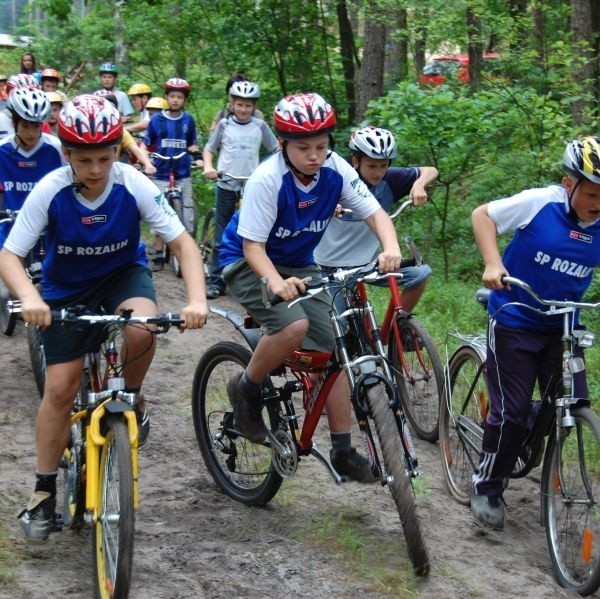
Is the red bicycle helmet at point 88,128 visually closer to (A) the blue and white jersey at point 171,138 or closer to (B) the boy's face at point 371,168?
(B) the boy's face at point 371,168

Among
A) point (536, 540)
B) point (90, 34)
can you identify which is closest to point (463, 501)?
point (536, 540)

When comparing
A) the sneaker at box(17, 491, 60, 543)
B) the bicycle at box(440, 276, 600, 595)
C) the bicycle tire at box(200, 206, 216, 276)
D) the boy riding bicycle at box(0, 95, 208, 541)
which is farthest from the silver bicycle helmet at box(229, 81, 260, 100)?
the sneaker at box(17, 491, 60, 543)

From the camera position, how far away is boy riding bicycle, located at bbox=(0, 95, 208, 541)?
480 centimetres

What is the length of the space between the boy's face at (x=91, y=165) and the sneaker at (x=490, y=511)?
2610mm

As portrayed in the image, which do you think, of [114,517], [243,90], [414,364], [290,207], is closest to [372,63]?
[243,90]

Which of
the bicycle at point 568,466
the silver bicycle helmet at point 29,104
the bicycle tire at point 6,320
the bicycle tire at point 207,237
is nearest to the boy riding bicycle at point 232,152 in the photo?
the bicycle tire at point 207,237

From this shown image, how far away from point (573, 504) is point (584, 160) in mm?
1666

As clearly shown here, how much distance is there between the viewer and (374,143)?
716 cm

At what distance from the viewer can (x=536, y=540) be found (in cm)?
571

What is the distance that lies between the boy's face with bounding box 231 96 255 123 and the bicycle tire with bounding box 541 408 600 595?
710 cm

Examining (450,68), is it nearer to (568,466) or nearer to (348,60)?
(348,60)

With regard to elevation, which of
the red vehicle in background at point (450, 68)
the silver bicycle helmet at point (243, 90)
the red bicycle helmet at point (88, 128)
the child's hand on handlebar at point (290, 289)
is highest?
the red vehicle in background at point (450, 68)

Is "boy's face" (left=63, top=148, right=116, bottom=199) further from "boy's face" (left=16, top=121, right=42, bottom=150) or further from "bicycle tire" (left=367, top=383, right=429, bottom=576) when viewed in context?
"boy's face" (left=16, top=121, right=42, bottom=150)

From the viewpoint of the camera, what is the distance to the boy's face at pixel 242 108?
11641 mm
